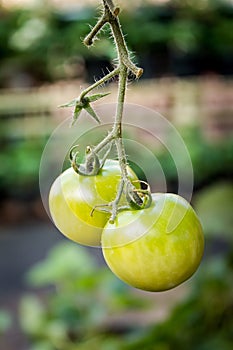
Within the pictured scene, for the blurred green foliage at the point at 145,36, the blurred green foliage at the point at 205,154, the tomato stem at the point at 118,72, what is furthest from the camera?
the blurred green foliage at the point at 205,154

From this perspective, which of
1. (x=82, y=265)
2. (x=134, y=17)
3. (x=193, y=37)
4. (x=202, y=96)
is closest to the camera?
(x=82, y=265)

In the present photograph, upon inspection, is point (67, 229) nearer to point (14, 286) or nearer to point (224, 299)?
point (224, 299)

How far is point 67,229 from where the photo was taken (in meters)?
0.57

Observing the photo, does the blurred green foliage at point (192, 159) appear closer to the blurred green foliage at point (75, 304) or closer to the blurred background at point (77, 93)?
the blurred background at point (77, 93)

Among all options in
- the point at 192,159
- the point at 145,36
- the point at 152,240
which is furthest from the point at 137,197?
the point at 192,159

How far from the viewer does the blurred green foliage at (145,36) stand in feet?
15.6

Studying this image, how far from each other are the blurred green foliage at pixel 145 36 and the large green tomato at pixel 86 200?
3941 millimetres

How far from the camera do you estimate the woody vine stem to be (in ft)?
1.64

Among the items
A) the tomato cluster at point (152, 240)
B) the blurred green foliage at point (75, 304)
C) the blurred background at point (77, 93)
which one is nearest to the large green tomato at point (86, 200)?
the tomato cluster at point (152, 240)

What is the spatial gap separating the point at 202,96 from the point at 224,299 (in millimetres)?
3478

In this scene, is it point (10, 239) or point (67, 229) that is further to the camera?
point (10, 239)

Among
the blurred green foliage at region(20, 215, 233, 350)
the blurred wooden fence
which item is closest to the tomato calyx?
the blurred green foliage at region(20, 215, 233, 350)

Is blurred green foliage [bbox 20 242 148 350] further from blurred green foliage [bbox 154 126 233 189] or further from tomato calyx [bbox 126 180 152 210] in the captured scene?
blurred green foliage [bbox 154 126 233 189]

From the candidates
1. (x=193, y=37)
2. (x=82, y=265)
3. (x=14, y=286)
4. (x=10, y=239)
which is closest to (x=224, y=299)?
(x=82, y=265)
